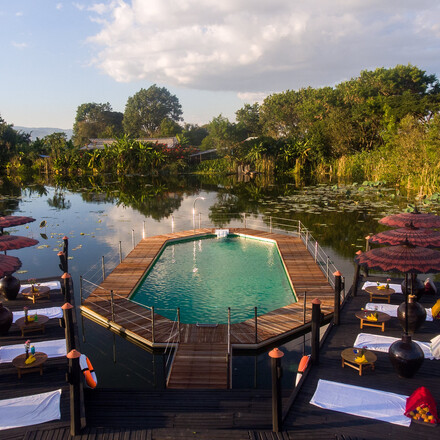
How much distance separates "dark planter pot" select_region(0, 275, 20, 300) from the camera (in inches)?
523

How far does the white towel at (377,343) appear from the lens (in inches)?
390

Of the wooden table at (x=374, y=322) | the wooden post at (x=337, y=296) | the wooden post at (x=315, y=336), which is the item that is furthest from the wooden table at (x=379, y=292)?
the wooden post at (x=315, y=336)

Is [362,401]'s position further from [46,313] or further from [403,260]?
[46,313]

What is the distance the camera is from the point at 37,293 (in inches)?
527

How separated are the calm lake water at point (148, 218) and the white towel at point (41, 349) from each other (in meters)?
1.14

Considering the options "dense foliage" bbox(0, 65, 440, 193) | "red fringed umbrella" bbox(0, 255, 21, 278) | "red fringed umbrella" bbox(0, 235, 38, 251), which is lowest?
"red fringed umbrella" bbox(0, 255, 21, 278)

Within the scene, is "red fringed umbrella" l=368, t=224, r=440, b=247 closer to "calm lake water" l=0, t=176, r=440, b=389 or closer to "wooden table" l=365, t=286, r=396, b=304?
"wooden table" l=365, t=286, r=396, b=304

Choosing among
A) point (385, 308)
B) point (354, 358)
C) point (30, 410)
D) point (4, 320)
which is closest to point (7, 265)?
point (4, 320)

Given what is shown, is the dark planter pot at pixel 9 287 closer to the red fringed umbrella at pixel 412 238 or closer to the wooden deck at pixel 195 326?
the wooden deck at pixel 195 326

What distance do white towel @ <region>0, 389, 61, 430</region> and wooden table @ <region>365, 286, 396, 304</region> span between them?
31.6 feet

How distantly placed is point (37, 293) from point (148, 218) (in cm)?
1696

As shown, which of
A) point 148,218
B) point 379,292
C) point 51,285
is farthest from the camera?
point 148,218

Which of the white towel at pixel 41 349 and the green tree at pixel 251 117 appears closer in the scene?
the white towel at pixel 41 349

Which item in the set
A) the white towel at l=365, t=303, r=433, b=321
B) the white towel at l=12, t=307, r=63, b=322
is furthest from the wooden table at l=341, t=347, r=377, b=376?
the white towel at l=12, t=307, r=63, b=322
